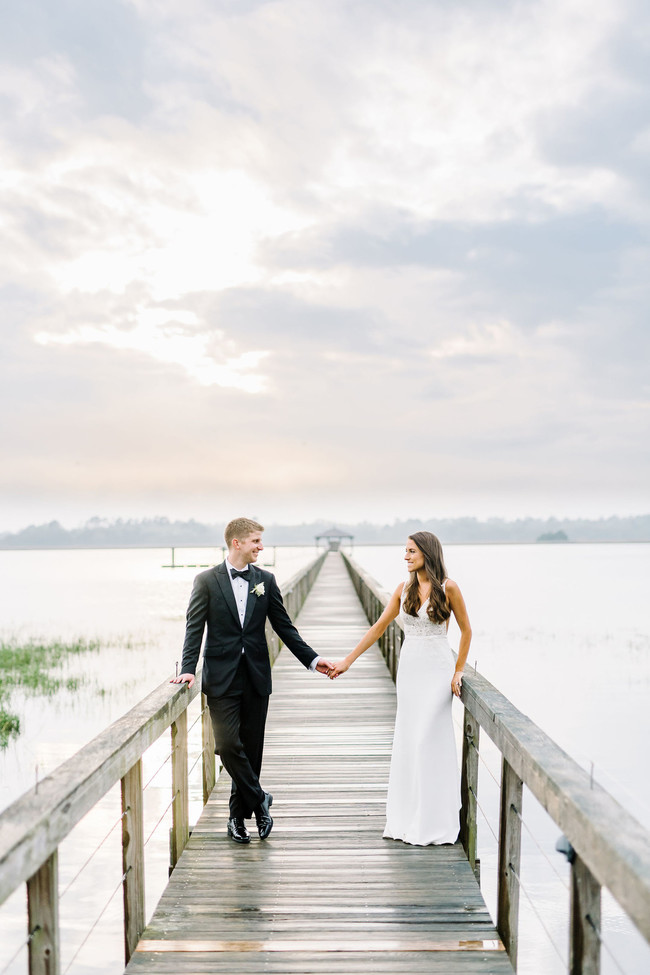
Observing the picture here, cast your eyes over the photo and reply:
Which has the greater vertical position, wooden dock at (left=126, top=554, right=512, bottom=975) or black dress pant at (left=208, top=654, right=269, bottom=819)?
black dress pant at (left=208, top=654, right=269, bottom=819)

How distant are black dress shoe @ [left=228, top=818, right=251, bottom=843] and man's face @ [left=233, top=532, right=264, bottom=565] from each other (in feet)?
4.99

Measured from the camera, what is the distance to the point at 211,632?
418 centimetres

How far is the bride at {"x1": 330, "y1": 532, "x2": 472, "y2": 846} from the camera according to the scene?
13.8 ft

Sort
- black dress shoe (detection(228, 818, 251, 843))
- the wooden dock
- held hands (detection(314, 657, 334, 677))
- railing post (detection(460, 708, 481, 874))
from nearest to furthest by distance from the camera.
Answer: the wooden dock < railing post (detection(460, 708, 481, 874)) < black dress shoe (detection(228, 818, 251, 843)) < held hands (detection(314, 657, 334, 677))

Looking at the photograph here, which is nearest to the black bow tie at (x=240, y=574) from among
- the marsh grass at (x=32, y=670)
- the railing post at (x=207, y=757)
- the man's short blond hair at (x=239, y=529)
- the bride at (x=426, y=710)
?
the man's short blond hair at (x=239, y=529)

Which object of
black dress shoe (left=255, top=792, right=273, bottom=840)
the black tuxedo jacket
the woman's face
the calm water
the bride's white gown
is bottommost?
the calm water

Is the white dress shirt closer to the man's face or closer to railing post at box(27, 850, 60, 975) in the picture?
the man's face

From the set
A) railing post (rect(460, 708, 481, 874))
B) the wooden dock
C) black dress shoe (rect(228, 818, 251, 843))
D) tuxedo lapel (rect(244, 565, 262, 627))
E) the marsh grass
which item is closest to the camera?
the wooden dock

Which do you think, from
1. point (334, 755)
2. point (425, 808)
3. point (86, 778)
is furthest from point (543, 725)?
point (86, 778)

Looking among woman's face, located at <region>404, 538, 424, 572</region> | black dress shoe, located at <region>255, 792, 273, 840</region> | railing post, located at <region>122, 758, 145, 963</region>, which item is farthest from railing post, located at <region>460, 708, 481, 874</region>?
railing post, located at <region>122, 758, 145, 963</region>

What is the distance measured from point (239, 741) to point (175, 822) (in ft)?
1.89

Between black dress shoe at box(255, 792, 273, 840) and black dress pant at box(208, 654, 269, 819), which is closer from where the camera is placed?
black dress pant at box(208, 654, 269, 819)

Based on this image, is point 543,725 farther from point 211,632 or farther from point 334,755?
point 211,632

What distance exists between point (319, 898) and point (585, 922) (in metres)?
1.73
